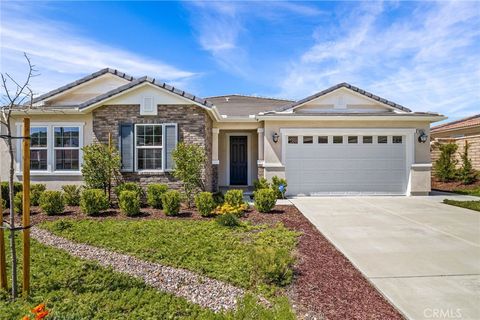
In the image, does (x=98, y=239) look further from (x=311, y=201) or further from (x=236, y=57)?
(x=236, y=57)

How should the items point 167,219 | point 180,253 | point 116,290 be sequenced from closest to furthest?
point 116,290 → point 180,253 → point 167,219

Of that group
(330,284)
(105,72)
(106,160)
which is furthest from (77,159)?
(330,284)

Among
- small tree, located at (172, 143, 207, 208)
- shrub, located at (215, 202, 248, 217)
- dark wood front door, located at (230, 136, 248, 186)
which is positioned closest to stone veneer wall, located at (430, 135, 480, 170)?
dark wood front door, located at (230, 136, 248, 186)

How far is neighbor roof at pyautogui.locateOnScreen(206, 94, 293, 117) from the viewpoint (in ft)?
47.2

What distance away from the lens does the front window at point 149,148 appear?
980cm

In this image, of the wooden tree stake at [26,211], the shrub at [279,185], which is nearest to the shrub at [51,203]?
the wooden tree stake at [26,211]

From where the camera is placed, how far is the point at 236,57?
13.2m

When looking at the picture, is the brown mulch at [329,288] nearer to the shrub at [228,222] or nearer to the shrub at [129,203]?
the shrub at [228,222]

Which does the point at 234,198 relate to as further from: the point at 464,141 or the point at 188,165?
the point at 464,141

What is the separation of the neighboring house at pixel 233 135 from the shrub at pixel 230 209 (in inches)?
94.1

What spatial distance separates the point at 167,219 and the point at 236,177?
6585 mm

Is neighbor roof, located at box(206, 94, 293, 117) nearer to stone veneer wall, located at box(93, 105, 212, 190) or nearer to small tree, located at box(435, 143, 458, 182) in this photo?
stone veneer wall, located at box(93, 105, 212, 190)

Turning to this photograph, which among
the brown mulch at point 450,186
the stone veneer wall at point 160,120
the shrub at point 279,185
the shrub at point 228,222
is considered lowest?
the shrub at point 228,222

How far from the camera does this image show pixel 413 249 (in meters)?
5.33
